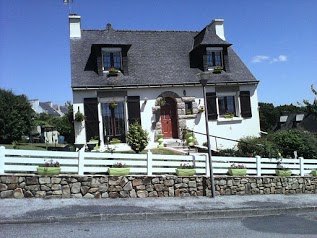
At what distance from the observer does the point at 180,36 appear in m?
23.4

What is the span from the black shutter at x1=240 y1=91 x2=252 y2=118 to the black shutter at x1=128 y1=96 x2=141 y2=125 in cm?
632

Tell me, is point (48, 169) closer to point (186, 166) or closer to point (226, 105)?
point (186, 166)

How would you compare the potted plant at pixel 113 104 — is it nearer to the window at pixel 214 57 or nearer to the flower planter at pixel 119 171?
the window at pixel 214 57

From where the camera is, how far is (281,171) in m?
13.6

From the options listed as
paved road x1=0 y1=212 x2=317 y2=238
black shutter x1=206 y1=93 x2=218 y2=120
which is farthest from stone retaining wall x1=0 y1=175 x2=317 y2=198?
black shutter x1=206 y1=93 x2=218 y2=120

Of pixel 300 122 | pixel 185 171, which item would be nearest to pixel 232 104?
pixel 185 171

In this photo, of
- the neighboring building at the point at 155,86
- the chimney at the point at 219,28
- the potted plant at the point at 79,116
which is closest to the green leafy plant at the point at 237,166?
the neighboring building at the point at 155,86

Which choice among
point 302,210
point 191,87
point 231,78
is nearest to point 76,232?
point 302,210

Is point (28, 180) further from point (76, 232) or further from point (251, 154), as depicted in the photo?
point (251, 154)

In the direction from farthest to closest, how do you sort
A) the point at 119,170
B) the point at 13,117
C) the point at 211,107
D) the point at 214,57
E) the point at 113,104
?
the point at 13,117 → the point at 214,57 → the point at 211,107 → the point at 113,104 → the point at 119,170

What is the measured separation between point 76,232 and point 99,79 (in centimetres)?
1312

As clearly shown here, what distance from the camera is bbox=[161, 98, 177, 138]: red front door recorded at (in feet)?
66.3

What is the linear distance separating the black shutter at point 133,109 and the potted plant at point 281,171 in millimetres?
8185

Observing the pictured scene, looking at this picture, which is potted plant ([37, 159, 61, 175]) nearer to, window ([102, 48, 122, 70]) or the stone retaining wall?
the stone retaining wall
